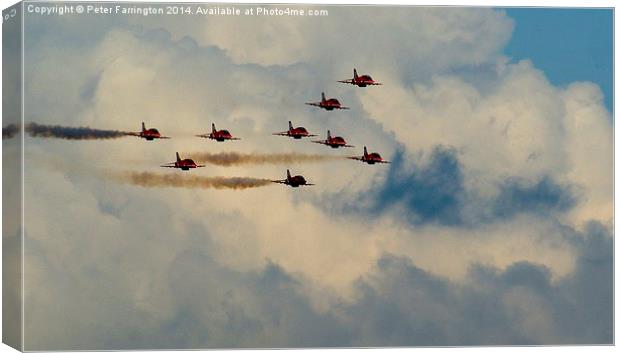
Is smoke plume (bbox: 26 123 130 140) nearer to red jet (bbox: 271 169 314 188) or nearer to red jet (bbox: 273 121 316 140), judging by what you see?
red jet (bbox: 273 121 316 140)

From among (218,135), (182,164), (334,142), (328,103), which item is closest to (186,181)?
(182,164)

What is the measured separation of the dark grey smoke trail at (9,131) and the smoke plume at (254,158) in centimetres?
410

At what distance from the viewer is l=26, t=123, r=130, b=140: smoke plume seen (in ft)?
140

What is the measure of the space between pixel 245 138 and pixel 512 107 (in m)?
6.51

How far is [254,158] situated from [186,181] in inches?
67.6

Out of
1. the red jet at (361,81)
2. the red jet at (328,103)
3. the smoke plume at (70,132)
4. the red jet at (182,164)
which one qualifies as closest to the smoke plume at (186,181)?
the red jet at (182,164)

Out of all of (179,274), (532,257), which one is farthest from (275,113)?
(532,257)

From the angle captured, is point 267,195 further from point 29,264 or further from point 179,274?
point 29,264

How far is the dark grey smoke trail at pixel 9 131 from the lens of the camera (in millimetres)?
43469

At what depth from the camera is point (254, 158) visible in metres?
43.9

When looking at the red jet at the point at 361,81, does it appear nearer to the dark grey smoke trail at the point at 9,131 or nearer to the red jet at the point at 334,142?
the red jet at the point at 334,142

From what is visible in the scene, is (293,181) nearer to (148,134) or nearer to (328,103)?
(328,103)

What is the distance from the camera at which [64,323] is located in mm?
43125

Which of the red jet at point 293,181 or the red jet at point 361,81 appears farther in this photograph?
the red jet at point 361,81
